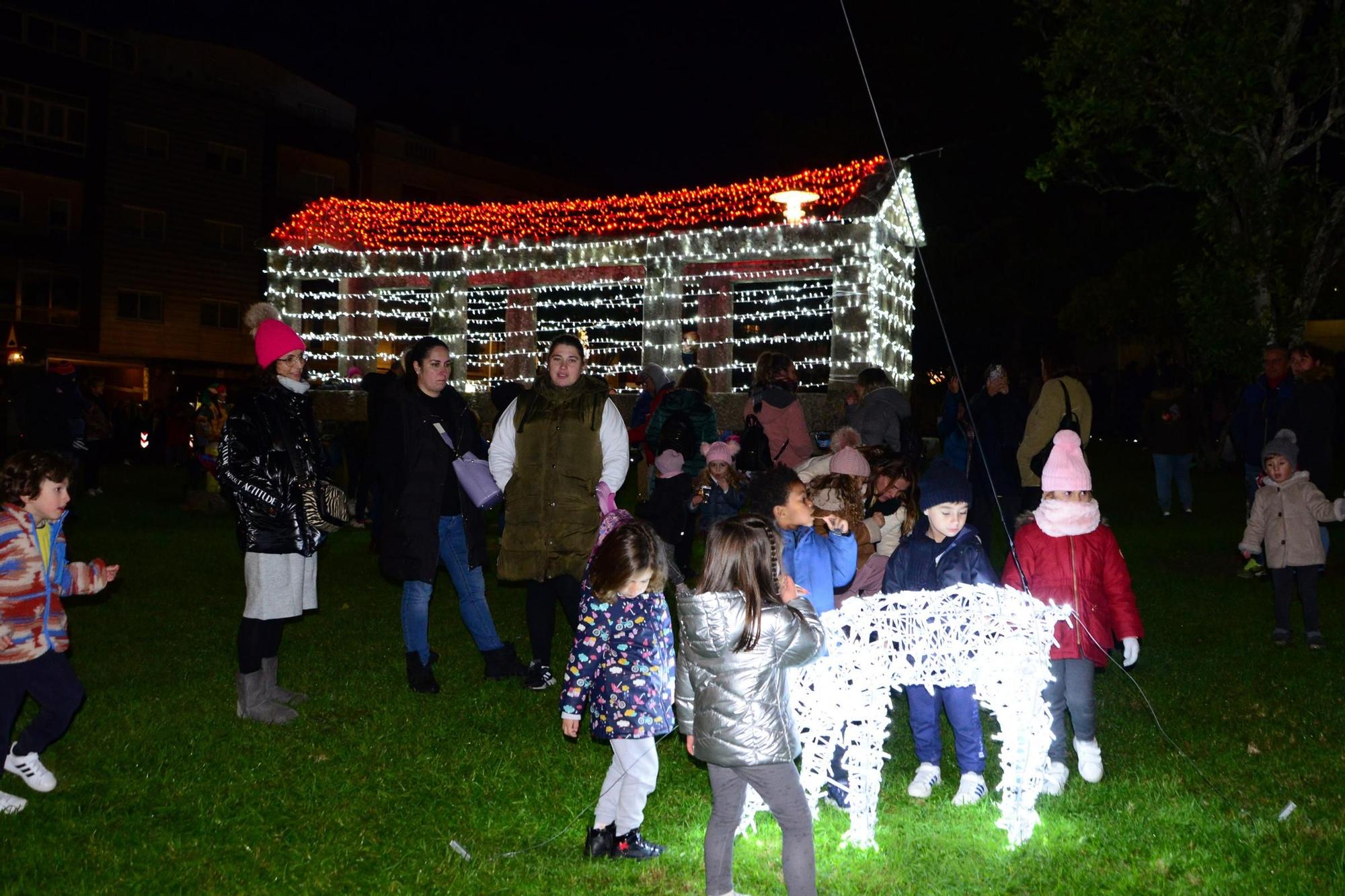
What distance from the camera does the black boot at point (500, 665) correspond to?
6.85m

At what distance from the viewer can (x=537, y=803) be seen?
15.9 ft

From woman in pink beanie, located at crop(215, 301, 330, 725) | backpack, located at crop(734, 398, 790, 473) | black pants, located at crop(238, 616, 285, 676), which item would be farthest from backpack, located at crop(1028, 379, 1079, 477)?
black pants, located at crop(238, 616, 285, 676)

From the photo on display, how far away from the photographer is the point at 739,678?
3756 mm

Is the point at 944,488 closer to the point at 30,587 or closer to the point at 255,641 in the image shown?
the point at 255,641

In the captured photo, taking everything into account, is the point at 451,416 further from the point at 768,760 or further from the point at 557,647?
the point at 768,760

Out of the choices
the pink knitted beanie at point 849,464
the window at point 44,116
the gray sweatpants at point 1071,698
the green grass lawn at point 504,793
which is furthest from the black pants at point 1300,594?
the window at point 44,116

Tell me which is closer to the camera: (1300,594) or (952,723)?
(952,723)

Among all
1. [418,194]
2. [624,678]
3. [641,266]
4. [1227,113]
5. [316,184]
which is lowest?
[624,678]

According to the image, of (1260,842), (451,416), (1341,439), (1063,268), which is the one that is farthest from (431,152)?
(1260,842)

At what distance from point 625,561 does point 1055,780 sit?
2.07m

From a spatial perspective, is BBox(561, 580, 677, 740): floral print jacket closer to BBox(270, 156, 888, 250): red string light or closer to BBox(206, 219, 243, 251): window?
BBox(270, 156, 888, 250): red string light

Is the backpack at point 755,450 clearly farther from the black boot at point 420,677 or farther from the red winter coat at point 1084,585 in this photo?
the red winter coat at point 1084,585

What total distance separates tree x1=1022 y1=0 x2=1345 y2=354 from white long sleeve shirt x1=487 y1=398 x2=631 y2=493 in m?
6.69

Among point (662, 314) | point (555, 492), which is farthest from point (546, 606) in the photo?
point (662, 314)
